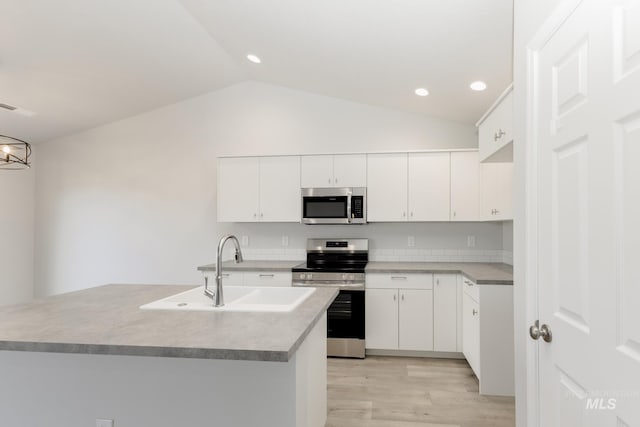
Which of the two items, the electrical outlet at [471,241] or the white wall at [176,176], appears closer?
the electrical outlet at [471,241]

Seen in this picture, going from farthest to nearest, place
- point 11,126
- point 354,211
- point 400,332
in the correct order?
point 11,126 → point 354,211 → point 400,332

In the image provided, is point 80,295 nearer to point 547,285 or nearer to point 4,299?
point 547,285

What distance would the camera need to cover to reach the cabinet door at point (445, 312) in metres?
3.90

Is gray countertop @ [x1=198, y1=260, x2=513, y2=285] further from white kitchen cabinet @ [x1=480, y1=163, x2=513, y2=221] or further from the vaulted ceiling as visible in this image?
the vaulted ceiling

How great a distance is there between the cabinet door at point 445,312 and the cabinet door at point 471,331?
11 cm

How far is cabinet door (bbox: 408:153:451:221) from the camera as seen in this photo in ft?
13.6

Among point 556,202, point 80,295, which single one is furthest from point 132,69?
point 556,202

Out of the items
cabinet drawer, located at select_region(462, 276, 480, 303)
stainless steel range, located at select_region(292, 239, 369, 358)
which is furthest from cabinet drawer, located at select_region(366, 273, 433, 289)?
cabinet drawer, located at select_region(462, 276, 480, 303)

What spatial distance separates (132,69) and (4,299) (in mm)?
3331

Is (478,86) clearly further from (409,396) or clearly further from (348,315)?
(409,396)

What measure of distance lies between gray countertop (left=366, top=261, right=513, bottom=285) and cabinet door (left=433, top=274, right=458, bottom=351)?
4.8 inches

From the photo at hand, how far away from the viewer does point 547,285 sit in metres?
1.51

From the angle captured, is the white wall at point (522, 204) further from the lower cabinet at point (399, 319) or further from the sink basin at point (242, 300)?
the lower cabinet at point (399, 319)

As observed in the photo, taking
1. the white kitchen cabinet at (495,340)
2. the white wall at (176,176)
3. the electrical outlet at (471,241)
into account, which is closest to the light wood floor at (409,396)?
the white kitchen cabinet at (495,340)
